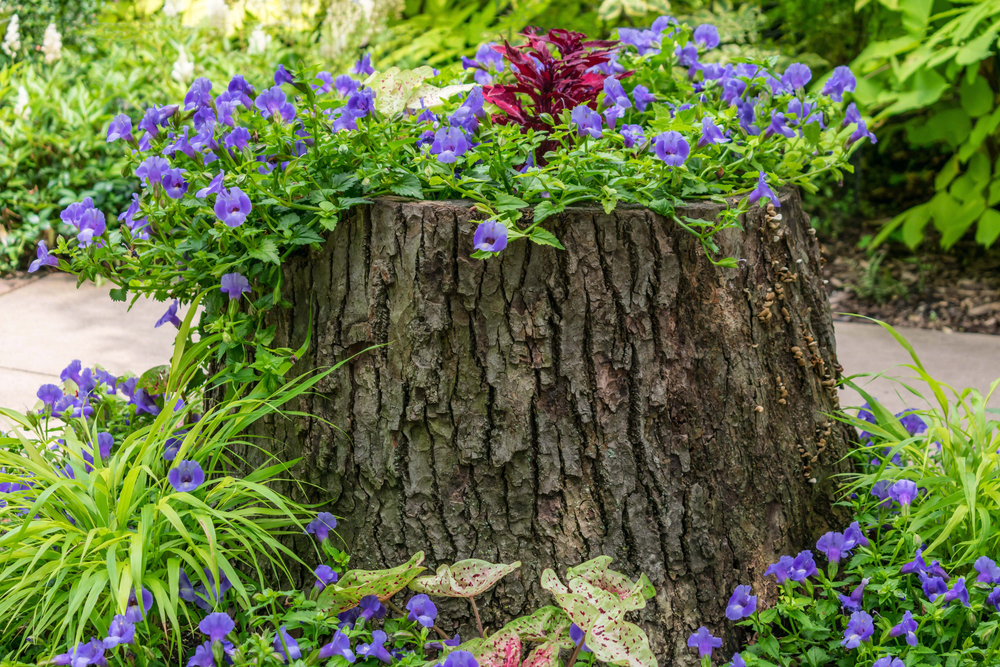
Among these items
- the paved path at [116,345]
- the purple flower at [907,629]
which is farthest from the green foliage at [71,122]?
the purple flower at [907,629]

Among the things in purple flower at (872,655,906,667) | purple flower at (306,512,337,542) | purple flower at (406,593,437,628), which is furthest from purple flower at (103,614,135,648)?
purple flower at (872,655,906,667)

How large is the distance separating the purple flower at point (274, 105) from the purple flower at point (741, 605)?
4.52ft

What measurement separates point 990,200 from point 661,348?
123 inches

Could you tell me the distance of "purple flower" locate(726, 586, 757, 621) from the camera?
5.44 ft

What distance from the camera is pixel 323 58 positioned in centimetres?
511

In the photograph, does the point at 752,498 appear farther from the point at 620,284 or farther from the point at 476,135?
the point at 476,135

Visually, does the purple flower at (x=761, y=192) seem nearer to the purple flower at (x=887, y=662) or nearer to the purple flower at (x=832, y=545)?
the purple flower at (x=832, y=545)

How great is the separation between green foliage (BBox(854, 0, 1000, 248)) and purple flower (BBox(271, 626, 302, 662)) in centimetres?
336

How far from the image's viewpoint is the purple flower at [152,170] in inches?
66.6

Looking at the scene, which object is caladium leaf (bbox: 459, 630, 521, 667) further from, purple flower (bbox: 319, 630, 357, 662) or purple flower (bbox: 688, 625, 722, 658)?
purple flower (bbox: 688, 625, 722, 658)

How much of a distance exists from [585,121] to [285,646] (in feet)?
3.87

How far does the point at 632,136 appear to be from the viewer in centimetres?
179

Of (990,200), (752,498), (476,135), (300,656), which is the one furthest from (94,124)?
(990,200)

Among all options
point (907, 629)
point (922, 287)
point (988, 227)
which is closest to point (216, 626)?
point (907, 629)
